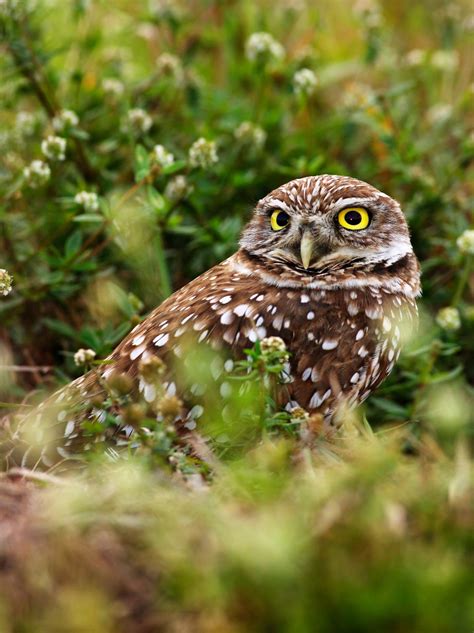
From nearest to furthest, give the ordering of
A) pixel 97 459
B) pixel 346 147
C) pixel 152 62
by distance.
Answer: pixel 97 459
pixel 346 147
pixel 152 62

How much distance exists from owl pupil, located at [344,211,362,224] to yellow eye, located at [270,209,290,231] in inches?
A: 8.1

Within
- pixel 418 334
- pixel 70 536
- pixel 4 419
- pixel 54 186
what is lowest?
pixel 418 334

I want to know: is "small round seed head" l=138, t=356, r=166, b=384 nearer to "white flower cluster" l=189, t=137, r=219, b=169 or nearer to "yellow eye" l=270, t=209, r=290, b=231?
"yellow eye" l=270, t=209, r=290, b=231

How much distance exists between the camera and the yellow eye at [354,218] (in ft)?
9.18

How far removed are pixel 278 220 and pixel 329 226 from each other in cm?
20

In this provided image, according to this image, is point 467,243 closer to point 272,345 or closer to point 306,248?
point 306,248

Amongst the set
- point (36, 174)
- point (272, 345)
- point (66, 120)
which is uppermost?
point (66, 120)

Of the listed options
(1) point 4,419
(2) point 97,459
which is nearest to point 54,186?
(1) point 4,419

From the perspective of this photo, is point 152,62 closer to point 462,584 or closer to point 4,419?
point 4,419

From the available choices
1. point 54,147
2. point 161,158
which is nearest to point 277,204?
point 161,158

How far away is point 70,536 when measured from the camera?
1585 millimetres

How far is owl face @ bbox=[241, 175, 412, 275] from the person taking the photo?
2.77 metres

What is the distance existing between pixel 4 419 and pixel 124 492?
1260mm

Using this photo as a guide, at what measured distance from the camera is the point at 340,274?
2.79 meters
